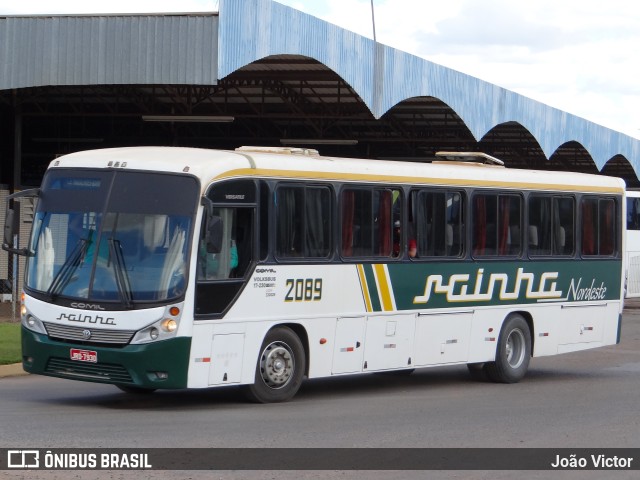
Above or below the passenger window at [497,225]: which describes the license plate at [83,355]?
below

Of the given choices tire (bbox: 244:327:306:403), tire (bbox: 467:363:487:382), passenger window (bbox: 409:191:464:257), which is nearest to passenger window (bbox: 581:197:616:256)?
tire (bbox: 467:363:487:382)

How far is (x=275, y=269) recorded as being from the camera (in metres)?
14.5

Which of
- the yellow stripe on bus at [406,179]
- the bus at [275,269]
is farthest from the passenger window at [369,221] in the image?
the yellow stripe on bus at [406,179]

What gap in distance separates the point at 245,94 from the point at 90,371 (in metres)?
25.9

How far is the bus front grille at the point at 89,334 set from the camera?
43.5ft

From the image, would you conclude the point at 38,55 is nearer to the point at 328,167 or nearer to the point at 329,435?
the point at 328,167

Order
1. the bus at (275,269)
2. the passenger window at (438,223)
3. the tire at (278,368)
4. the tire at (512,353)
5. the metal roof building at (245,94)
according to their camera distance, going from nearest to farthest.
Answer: the bus at (275,269) → the tire at (278,368) → the passenger window at (438,223) → the tire at (512,353) → the metal roof building at (245,94)

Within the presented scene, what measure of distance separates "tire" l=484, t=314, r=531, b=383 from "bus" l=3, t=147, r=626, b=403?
3 cm

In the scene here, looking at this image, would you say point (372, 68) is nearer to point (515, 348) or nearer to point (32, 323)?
point (515, 348)

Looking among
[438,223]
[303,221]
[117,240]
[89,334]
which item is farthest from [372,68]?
[89,334]

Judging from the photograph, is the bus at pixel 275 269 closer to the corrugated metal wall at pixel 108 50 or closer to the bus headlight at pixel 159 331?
the bus headlight at pixel 159 331

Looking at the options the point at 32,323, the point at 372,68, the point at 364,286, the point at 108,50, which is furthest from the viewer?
the point at 372,68

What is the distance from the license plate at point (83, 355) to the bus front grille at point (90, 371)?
45 mm

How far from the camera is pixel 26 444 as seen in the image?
10594 millimetres
